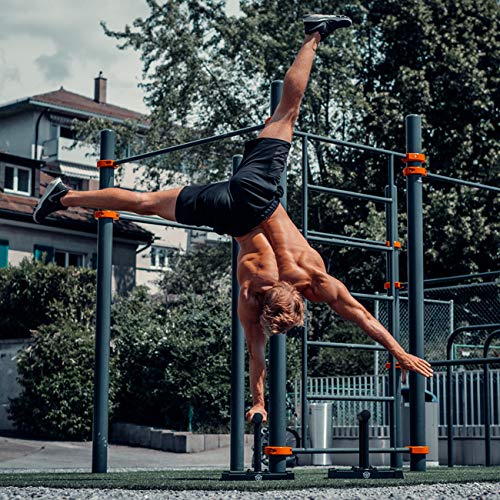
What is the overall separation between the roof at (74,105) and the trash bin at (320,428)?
25.0 meters

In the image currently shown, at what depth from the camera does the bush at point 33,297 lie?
72.5 feet

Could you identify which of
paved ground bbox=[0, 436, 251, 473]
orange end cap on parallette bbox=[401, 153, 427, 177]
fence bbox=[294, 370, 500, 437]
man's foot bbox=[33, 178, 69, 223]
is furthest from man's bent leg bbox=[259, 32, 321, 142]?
fence bbox=[294, 370, 500, 437]

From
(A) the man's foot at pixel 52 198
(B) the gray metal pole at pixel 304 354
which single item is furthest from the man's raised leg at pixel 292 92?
(A) the man's foot at pixel 52 198

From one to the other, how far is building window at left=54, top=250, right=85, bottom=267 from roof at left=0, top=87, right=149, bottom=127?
10.5 metres

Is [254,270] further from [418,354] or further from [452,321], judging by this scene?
[452,321]

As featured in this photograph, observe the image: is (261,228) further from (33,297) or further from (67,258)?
(67,258)

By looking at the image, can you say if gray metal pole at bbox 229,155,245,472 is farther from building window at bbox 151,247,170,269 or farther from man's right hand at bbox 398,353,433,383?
building window at bbox 151,247,170,269

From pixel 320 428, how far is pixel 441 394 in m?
2.01

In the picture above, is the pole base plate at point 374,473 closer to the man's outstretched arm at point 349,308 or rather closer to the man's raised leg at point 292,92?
the man's outstretched arm at point 349,308

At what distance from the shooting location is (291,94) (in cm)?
766

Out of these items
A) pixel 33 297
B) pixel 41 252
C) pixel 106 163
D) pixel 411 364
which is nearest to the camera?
pixel 411 364

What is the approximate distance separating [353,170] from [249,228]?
1827cm

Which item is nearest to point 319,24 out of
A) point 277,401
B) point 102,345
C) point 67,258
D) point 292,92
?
point 292,92

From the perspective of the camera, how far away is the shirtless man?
7.33 m
